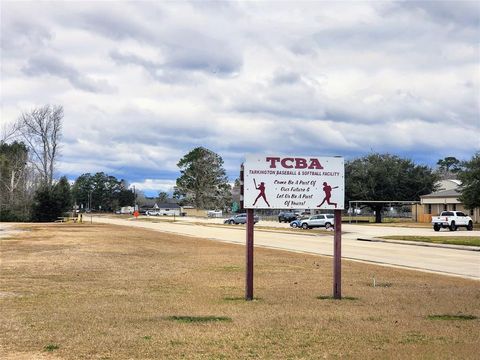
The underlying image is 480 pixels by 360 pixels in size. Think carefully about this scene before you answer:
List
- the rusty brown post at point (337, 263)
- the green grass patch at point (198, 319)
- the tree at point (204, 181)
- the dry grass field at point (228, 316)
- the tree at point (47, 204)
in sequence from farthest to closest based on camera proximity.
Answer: the tree at point (204, 181)
the tree at point (47, 204)
the rusty brown post at point (337, 263)
the green grass patch at point (198, 319)
the dry grass field at point (228, 316)

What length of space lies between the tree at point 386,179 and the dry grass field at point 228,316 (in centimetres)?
6677

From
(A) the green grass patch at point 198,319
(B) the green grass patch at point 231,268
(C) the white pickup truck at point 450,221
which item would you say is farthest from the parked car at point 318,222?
(A) the green grass patch at point 198,319

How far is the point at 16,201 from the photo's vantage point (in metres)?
79.1

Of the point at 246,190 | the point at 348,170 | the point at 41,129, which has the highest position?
the point at 41,129

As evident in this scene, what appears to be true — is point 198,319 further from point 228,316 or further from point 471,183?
point 471,183

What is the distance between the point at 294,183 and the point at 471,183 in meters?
51.1

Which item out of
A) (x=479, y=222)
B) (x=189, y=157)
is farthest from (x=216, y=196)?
(x=479, y=222)

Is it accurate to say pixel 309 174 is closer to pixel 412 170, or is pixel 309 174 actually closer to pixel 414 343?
pixel 414 343

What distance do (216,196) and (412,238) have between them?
363ft

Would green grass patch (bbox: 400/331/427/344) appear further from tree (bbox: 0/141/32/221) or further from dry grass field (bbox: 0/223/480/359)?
tree (bbox: 0/141/32/221)

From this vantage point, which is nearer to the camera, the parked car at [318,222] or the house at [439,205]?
the parked car at [318,222]

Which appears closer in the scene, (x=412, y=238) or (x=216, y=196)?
(x=412, y=238)

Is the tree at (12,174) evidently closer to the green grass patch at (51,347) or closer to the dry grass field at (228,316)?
the dry grass field at (228,316)

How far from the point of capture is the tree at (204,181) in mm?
146375
